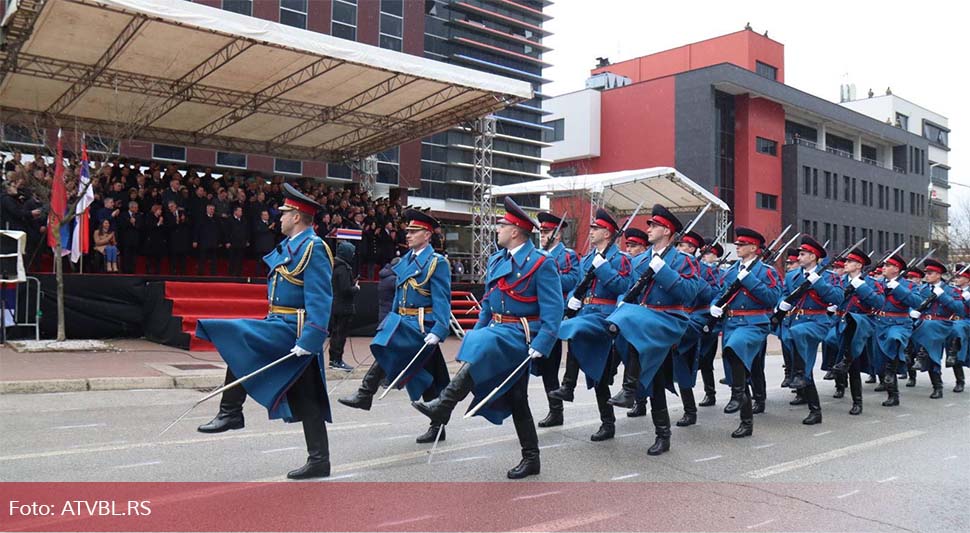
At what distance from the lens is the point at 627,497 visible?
556 cm

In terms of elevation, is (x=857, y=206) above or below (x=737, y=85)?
below

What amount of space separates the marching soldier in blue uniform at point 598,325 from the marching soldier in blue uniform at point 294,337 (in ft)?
7.93

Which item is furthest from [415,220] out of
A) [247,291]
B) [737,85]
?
[737,85]

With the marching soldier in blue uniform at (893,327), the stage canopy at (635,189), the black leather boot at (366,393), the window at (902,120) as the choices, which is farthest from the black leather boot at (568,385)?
the window at (902,120)

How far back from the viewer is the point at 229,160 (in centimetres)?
4041

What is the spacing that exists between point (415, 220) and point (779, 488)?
3.65 metres

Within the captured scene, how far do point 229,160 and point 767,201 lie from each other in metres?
31.3

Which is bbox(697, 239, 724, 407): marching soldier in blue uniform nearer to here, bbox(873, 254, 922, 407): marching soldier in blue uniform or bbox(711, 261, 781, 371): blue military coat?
bbox(711, 261, 781, 371): blue military coat

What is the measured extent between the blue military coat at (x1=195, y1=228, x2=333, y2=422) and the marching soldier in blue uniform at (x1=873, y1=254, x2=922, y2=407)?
26.8 feet

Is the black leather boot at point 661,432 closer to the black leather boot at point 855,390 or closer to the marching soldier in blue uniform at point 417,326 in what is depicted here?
the marching soldier in blue uniform at point 417,326

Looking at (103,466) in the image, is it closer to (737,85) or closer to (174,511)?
(174,511)

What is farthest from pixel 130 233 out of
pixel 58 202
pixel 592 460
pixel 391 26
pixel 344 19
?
pixel 391 26

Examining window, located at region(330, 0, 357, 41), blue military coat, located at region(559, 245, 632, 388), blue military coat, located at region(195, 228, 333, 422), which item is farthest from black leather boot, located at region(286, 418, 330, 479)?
window, located at region(330, 0, 357, 41)

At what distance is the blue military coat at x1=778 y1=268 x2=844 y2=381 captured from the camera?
9.13m
